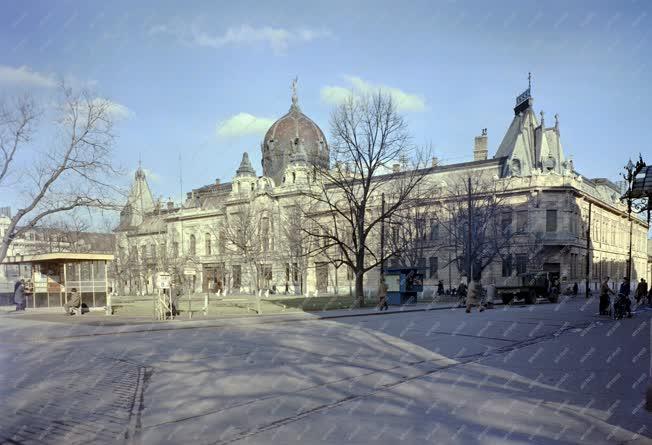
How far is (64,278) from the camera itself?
2955cm

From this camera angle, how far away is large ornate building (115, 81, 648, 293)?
5181cm

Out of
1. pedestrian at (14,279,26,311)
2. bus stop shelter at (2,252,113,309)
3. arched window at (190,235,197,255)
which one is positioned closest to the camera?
bus stop shelter at (2,252,113,309)

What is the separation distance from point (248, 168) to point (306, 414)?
69.3 metres

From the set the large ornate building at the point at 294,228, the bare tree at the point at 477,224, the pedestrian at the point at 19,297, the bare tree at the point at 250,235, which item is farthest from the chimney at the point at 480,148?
the pedestrian at the point at 19,297

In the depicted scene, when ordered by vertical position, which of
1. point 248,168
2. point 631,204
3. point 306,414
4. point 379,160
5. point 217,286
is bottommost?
point 217,286

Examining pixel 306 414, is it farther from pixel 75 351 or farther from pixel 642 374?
pixel 75 351

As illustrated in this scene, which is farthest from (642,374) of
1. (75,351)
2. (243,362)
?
(75,351)

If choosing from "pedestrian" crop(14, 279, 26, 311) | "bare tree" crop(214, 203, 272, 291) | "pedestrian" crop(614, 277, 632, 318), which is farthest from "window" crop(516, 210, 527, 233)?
"pedestrian" crop(14, 279, 26, 311)

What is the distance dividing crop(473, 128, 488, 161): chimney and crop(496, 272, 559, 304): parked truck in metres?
28.6

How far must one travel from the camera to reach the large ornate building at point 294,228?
170 feet

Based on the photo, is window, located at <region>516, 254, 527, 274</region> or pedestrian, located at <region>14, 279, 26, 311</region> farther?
window, located at <region>516, 254, 527, 274</region>

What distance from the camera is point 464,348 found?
12773 mm

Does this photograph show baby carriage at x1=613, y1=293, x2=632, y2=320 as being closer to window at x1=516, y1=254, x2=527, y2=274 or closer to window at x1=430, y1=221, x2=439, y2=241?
window at x1=516, y1=254, x2=527, y2=274

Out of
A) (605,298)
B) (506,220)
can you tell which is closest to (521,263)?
(506,220)
